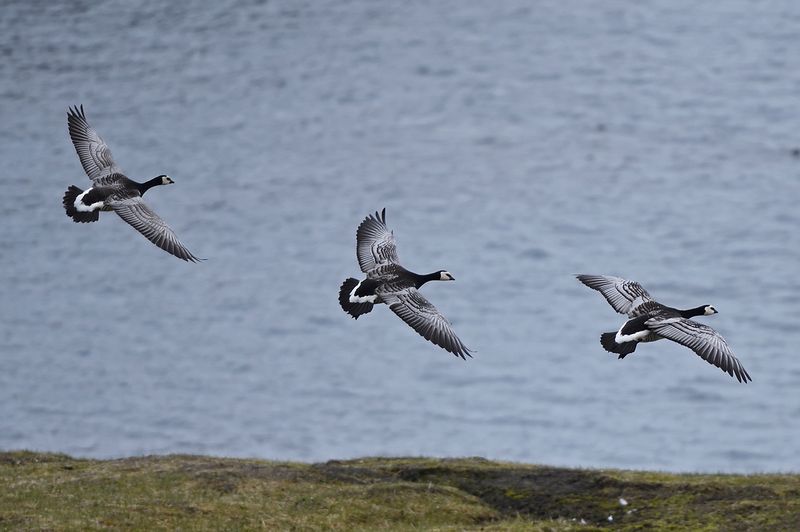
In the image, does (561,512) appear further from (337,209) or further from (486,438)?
(337,209)

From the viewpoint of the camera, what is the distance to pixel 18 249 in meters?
96.2

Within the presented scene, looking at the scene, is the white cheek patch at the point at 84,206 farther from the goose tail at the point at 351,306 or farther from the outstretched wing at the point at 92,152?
the goose tail at the point at 351,306

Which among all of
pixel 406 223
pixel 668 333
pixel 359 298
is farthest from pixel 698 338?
pixel 406 223

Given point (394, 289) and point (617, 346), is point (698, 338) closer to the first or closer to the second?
point (617, 346)

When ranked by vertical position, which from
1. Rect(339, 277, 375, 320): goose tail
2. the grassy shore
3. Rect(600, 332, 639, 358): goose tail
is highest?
Rect(339, 277, 375, 320): goose tail

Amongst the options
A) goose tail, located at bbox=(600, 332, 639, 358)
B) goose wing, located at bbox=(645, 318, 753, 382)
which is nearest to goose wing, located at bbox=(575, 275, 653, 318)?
goose wing, located at bbox=(645, 318, 753, 382)

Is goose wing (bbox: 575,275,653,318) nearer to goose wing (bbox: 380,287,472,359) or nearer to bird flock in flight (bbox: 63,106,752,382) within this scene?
bird flock in flight (bbox: 63,106,752,382)

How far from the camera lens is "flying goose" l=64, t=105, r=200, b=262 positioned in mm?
25703

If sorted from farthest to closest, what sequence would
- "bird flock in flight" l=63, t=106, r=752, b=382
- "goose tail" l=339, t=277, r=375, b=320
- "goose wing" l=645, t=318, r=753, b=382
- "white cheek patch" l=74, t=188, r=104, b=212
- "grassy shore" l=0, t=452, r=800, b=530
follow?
1. "grassy shore" l=0, t=452, r=800, b=530
2. "white cheek patch" l=74, t=188, r=104, b=212
3. "goose tail" l=339, t=277, r=375, b=320
4. "bird flock in flight" l=63, t=106, r=752, b=382
5. "goose wing" l=645, t=318, r=753, b=382

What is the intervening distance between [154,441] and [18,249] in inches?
940

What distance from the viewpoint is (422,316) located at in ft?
86.3

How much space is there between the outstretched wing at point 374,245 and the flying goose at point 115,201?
396 centimetres

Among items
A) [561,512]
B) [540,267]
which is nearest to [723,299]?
[540,267]

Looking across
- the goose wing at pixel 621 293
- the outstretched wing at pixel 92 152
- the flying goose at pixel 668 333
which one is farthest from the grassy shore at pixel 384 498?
the outstretched wing at pixel 92 152
